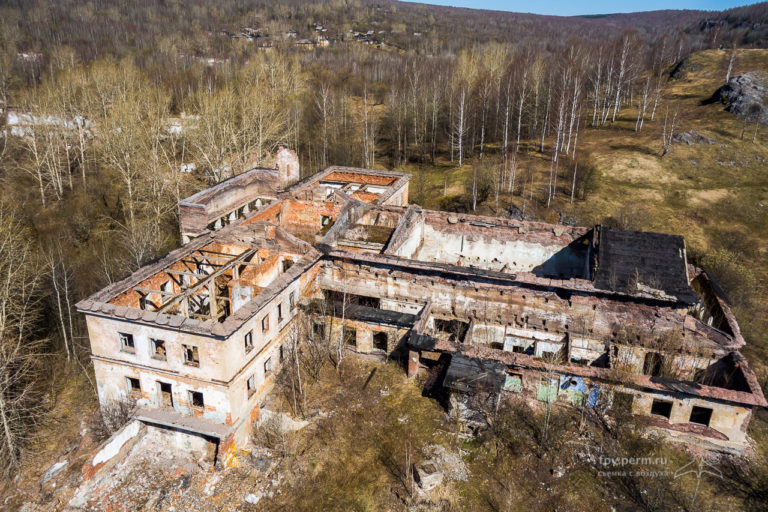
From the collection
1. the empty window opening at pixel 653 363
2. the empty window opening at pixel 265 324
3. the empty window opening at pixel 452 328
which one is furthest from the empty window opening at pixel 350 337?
the empty window opening at pixel 653 363

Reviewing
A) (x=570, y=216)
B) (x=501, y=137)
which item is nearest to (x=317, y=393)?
(x=570, y=216)

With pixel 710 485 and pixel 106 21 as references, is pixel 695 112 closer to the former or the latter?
pixel 710 485

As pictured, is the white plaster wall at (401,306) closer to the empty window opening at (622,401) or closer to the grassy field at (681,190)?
the empty window opening at (622,401)

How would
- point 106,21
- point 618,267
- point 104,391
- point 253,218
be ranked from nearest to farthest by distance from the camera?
point 104,391 → point 618,267 → point 253,218 → point 106,21

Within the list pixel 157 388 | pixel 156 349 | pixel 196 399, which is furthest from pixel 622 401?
pixel 156 349

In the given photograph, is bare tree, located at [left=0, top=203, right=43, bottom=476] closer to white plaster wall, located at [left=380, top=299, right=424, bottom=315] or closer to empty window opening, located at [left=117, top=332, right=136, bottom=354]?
empty window opening, located at [left=117, top=332, right=136, bottom=354]

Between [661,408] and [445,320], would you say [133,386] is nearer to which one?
[445,320]
